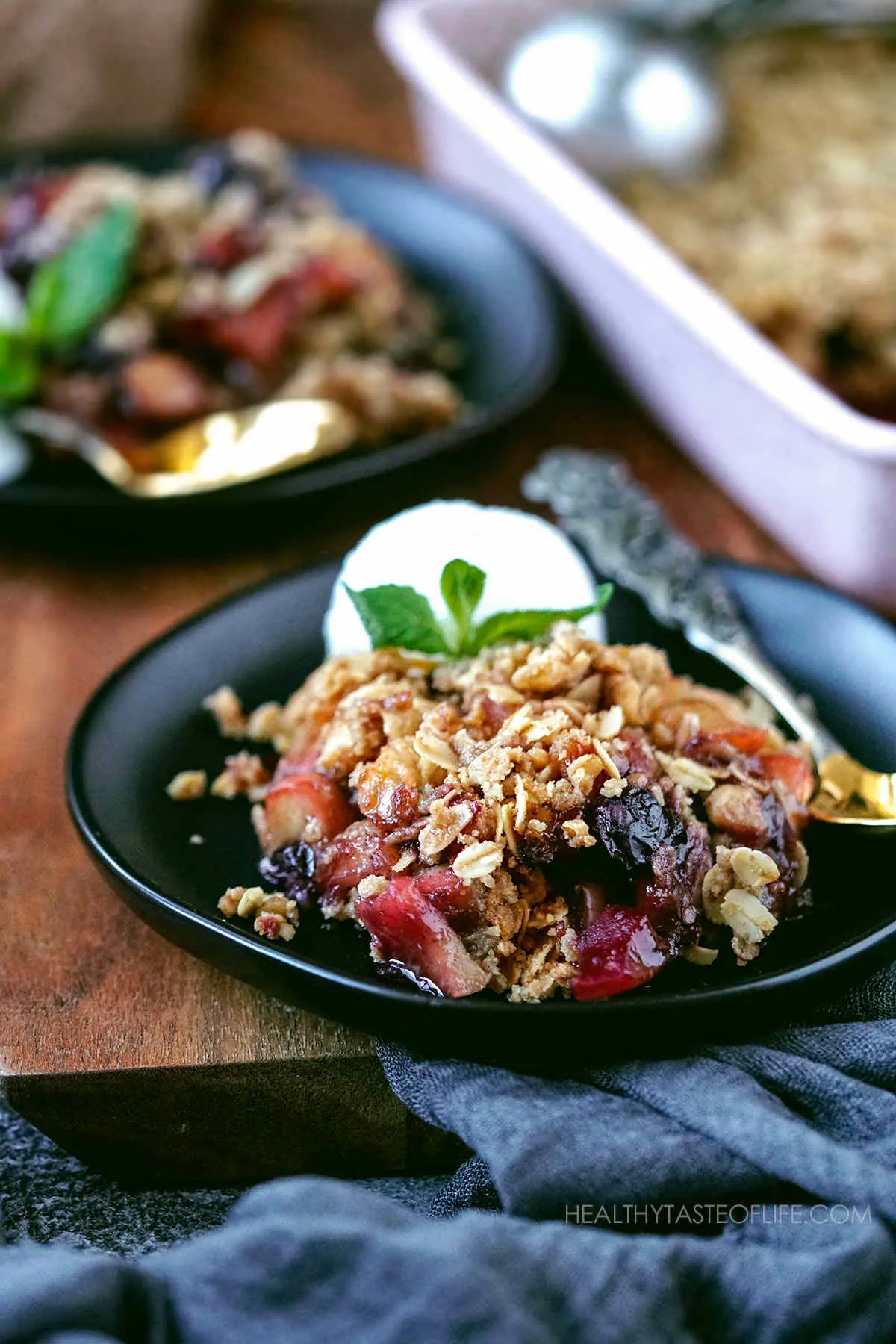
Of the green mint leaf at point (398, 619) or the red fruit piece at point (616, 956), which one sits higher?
the green mint leaf at point (398, 619)

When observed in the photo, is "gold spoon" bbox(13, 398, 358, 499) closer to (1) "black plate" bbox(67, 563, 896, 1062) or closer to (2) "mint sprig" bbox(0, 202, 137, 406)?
(2) "mint sprig" bbox(0, 202, 137, 406)

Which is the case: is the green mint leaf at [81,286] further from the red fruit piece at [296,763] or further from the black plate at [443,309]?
the red fruit piece at [296,763]

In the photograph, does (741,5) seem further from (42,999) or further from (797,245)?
(42,999)

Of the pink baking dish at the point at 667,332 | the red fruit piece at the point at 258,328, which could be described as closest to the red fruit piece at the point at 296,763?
the pink baking dish at the point at 667,332

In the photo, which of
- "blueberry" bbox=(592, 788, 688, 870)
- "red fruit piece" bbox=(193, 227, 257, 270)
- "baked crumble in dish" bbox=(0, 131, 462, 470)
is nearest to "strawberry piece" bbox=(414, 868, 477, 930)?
"blueberry" bbox=(592, 788, 688, 870)

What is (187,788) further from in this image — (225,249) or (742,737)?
(225,249)
